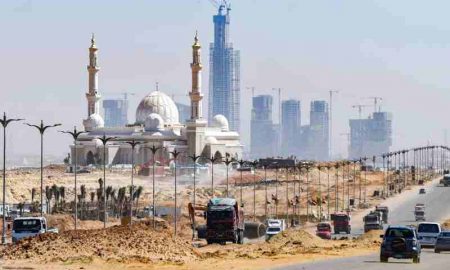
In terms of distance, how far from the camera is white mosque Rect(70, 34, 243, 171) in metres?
171

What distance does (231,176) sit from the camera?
178125 millimetres

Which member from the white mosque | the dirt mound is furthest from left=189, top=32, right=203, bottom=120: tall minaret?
the dirt mound

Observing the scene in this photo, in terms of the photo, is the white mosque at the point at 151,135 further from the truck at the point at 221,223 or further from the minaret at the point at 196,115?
the truck at the point at 221,223

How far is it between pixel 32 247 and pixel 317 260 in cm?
1044

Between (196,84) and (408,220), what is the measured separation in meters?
64.9

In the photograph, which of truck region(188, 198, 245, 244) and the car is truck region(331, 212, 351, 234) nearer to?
truck region(188, 198, 245, 244)

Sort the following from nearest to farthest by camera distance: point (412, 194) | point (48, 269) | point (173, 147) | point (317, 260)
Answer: point (48, 269) < point (317, 260) < point (412, 194) < point (173, 147)

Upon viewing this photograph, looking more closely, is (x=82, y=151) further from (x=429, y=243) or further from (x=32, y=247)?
(x=32, y=247)

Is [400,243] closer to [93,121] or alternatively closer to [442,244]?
[442,244]

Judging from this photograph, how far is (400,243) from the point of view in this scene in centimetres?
A: 4906

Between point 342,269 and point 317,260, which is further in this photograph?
point 317,260

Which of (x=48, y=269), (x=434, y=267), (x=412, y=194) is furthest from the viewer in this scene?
(x=412, y=194)

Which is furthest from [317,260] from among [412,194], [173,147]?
[173,147]

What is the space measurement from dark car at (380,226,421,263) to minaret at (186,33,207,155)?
120 metres
